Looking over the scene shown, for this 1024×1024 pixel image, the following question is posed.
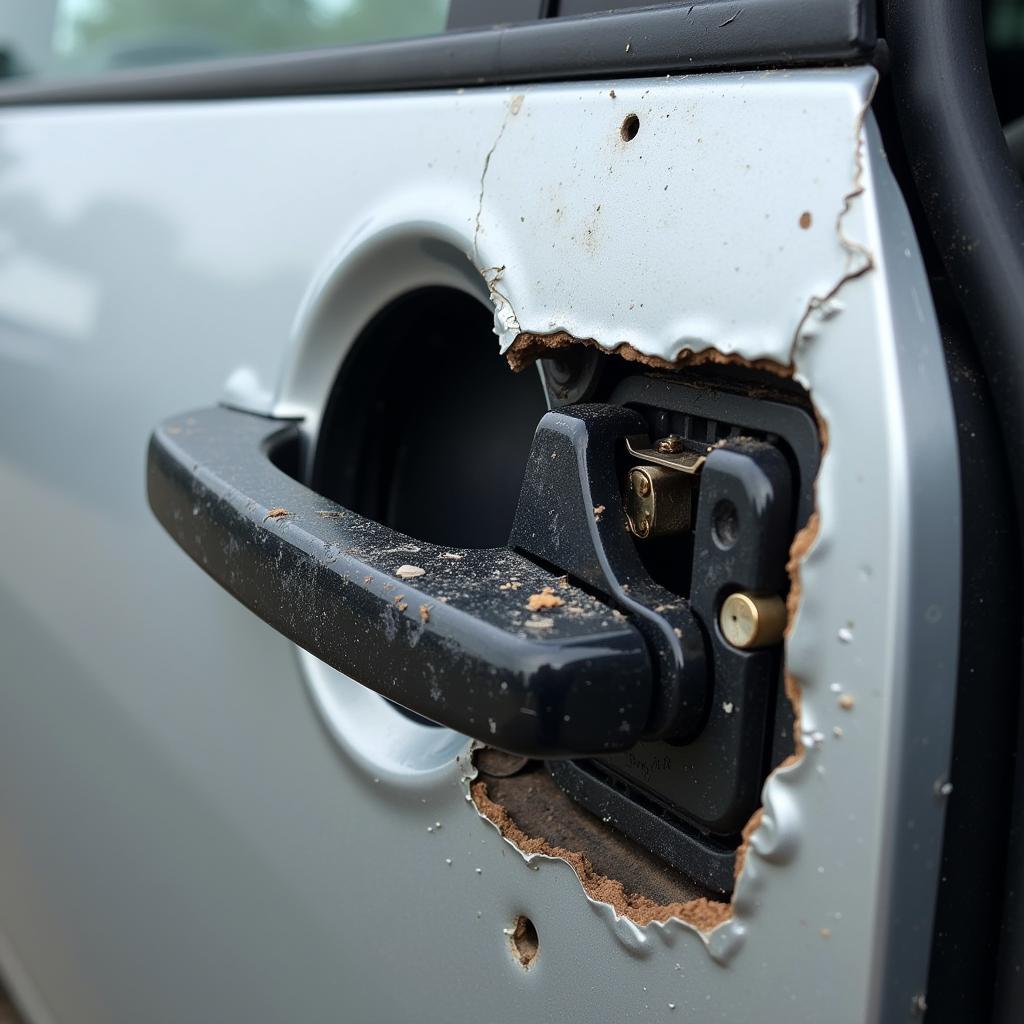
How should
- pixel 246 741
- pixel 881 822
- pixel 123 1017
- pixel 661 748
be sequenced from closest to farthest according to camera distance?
pixel 881 822, pixel 661 748, pixel 246 741, pixel 123 1017

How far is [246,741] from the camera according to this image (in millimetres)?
1114

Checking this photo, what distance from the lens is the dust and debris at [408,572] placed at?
30.0 inches

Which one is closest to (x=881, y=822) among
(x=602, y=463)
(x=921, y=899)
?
(x=921, y=899)

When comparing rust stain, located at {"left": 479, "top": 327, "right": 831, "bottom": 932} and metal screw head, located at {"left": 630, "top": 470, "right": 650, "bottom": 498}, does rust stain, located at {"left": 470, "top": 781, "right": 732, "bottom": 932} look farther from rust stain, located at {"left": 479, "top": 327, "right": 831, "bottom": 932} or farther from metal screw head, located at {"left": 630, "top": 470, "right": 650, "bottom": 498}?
metal screw head, located at {"left": 630, "top": 470, "right": 650, "bottom": 498}

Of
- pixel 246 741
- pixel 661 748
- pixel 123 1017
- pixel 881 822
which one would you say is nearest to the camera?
pixel 881 822

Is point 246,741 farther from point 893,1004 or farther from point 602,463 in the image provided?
point 893,1004

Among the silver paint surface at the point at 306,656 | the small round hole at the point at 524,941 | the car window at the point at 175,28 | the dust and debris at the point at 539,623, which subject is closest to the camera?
the silver paint surface at the point at 306,656

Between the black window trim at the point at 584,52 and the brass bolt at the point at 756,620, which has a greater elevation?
the black window trim at the point at 584,52

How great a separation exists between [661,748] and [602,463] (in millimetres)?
178

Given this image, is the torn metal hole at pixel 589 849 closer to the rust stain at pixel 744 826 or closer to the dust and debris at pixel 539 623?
the rust stain at pixel 744 826

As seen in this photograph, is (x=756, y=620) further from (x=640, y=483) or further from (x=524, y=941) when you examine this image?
(x=524, y=941)

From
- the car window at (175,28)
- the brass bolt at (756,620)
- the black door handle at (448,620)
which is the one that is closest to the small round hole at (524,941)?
the black door handle at (448,620)

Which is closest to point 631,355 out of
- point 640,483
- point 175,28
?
point 640,483

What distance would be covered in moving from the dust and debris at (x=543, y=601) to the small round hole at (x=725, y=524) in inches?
4.2
